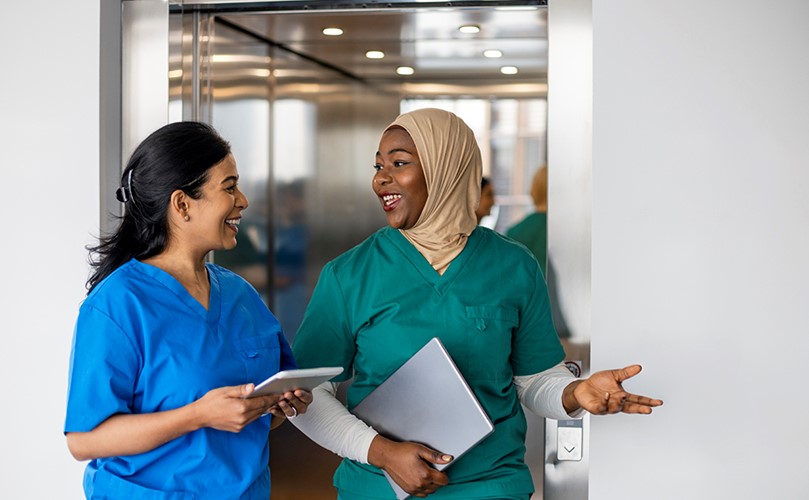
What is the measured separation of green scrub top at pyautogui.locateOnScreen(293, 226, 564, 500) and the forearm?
45 centimetres

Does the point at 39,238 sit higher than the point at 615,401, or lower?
higher

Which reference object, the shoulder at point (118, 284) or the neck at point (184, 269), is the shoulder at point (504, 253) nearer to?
the neck at point (184, 269)

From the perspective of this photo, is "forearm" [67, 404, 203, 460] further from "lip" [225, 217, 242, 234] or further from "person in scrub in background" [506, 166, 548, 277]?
"person in scrub in background" [506, 166, 548, 277]

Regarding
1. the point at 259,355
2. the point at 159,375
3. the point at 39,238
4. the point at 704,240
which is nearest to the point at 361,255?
the point at 259,355

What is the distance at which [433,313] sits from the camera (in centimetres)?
194

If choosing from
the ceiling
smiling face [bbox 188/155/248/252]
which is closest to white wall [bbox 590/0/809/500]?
the ceiling

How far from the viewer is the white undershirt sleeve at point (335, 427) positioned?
6.14 ft

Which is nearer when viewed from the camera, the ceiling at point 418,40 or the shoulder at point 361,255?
the shoulder at point 361,255

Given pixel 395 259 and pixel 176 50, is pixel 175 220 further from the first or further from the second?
pixel 176 50

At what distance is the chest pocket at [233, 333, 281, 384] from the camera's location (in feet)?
5.77

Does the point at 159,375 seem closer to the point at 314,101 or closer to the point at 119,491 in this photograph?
the point at 119,491

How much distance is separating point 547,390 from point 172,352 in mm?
839

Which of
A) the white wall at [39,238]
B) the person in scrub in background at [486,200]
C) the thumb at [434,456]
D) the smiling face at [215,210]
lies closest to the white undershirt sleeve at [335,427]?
the thumb at [434,456]

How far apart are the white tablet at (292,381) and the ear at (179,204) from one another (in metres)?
0.37
